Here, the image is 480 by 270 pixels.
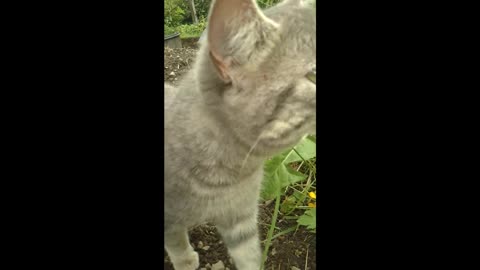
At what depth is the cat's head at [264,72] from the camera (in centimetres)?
74

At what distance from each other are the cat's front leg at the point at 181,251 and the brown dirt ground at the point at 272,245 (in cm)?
6

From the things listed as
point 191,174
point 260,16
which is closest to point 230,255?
point 191,174

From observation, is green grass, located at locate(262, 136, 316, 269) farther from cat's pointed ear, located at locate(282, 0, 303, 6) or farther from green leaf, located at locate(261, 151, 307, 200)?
cat's pointed ear, located at locate(282, 0, 303, 6)

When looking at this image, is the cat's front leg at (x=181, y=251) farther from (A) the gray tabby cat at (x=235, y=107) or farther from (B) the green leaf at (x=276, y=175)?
(B) the green leaf at (x=276, y=175)

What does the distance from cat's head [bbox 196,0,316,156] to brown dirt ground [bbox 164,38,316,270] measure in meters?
0.32

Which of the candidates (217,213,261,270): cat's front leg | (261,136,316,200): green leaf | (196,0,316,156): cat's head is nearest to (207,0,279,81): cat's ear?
(196,0,316,156): cat's head

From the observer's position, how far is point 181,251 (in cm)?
121

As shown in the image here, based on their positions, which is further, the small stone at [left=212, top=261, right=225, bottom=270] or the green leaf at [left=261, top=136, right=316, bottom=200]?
the small stone at [left=212, top=261, right=225, bottom=270]

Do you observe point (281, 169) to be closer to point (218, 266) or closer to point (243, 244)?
point (243, 244)

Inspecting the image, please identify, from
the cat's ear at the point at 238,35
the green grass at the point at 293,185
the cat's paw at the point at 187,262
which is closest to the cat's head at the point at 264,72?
the cat's ear at the point at 238,35

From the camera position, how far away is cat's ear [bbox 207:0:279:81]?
2.23 ft

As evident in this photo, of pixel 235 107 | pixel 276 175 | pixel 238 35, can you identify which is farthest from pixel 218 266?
pixel 238 35
